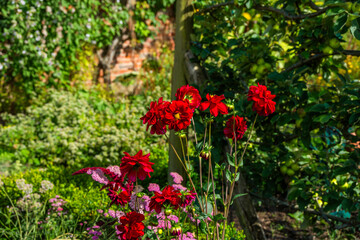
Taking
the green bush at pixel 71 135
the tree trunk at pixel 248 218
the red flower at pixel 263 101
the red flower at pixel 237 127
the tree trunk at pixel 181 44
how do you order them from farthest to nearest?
the green bush at pixel 71 135 → the tree trunk at pixel 181 44 → the tree trunk at pixel 248 218 → the red flower at pixel 237 127 → the red flower at pixel 263 101

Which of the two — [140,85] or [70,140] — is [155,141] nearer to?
[70,140]

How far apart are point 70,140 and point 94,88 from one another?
195cm

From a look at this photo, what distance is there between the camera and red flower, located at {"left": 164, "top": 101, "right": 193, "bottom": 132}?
123cm

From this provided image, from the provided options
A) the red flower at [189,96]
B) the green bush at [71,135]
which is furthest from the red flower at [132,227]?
the green bush at [71,135]

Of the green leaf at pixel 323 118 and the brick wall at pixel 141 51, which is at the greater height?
the brick wall at pixel 141 51

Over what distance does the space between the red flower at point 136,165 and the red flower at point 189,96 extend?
0.86 feet

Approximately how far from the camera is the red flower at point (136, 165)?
119cm

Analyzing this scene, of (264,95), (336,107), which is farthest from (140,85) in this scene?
(264,95)

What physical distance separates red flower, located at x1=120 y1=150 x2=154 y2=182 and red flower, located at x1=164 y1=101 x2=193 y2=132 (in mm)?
144

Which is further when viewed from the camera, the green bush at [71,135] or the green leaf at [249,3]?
the green bush at [71,135]

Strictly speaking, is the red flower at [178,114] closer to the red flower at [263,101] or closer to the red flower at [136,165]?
the red flower at [136,165]

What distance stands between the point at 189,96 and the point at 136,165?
1.10 feet

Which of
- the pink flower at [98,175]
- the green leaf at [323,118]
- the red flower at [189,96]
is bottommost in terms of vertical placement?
the pink flower at [98,175]

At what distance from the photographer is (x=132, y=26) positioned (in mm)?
6668
